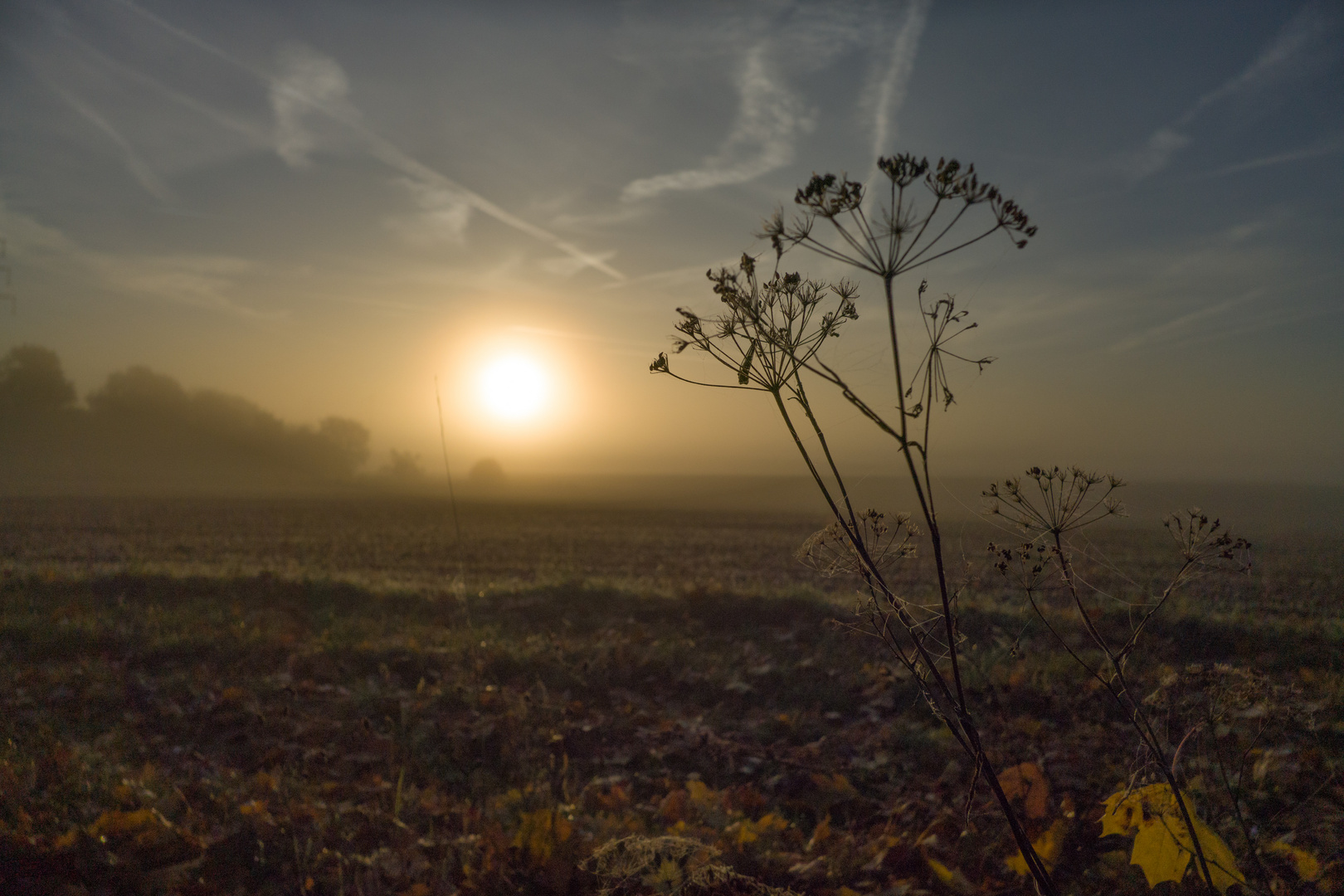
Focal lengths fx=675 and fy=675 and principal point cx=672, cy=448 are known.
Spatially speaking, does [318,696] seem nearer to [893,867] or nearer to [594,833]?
[594,833]

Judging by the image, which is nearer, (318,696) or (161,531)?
(318,696)

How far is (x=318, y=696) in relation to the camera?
638 cm

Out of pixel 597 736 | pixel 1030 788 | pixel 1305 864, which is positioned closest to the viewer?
pixel 1305 864

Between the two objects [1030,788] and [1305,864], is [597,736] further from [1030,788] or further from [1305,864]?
[1305,864]

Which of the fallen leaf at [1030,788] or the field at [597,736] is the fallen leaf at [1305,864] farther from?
the fallen leaf at [1030,788]

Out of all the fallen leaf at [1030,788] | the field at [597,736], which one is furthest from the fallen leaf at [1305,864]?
the fallen leaf at [1030,788]

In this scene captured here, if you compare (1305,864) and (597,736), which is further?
(597,736)

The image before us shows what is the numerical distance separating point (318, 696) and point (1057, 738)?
633 cm

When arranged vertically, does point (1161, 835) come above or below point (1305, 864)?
above

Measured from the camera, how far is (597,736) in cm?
555

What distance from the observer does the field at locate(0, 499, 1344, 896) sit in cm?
309

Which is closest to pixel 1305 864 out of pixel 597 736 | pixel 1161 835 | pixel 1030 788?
pixel 1030 788

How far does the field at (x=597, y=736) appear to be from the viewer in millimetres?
3090

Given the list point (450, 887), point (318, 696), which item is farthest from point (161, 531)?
point (450, 887)
